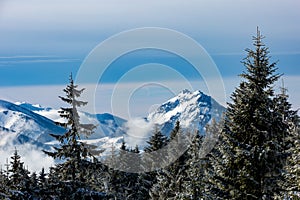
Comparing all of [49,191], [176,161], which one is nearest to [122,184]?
[176,161]

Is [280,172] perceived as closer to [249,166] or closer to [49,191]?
[249,166]

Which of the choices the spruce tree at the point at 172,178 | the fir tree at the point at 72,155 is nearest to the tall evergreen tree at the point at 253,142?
the fir tree at the point at 72,155

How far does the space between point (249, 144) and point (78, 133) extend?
9.02 meters

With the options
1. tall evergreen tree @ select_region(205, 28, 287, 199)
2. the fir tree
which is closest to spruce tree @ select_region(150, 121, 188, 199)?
the fir tree

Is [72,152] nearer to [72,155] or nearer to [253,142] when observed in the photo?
[72,155]

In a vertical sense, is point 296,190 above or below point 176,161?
below

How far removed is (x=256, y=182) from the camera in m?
18.5

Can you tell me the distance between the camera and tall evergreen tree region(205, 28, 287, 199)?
18.7 m

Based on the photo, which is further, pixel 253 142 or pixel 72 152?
pixel 72 152

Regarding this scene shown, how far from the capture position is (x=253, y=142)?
19078 mm

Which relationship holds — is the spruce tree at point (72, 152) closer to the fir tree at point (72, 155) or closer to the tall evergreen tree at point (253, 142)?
the fir tree at point (72, 155)

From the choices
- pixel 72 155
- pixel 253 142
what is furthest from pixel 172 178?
pixel 253 142

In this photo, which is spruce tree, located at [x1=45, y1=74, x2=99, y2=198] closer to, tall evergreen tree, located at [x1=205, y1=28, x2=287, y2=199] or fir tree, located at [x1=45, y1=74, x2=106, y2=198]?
fir tree, located at [x1=45, y1=74, x2=106, y2=198]

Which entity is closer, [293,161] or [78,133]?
[293,161]
